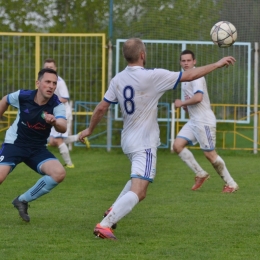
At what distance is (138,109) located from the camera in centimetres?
725

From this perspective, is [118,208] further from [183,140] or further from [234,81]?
[234,81]

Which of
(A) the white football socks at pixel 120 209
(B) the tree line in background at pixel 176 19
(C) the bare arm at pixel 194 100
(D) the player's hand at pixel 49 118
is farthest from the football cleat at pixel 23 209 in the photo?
(B) the tree line in background at pixel 176 19

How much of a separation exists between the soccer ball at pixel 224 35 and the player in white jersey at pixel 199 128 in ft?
4.79

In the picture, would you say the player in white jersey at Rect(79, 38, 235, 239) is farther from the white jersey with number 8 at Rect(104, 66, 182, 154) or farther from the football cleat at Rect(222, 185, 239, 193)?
the football cleat at Rect(222, 185, 239, 193)

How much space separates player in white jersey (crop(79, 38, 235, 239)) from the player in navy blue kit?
75 centimetres

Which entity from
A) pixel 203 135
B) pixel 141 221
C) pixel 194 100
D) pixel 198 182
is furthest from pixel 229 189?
pixel 141 221

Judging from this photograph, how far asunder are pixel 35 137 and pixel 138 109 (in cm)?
136

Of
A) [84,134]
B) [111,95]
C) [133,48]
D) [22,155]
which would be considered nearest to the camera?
[133,48]

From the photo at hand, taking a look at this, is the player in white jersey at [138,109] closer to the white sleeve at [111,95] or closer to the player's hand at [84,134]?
the white sleeve at [111,95]

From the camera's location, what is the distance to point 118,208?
691 centimetres

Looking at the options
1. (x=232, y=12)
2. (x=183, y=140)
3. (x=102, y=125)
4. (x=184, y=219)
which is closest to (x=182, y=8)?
(x=232, y=12)

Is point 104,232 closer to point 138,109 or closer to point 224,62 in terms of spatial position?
point 138,109

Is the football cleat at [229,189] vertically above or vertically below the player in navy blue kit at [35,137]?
below

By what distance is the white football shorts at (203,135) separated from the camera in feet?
37.0
